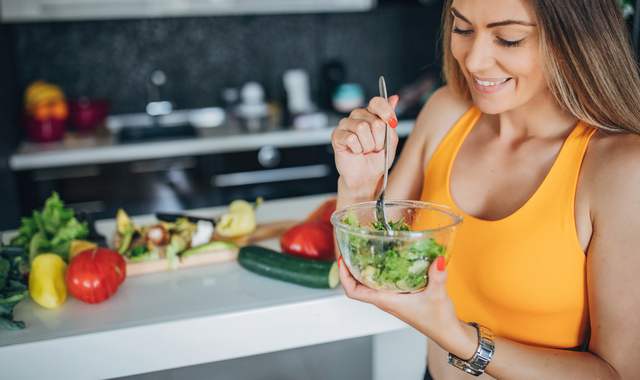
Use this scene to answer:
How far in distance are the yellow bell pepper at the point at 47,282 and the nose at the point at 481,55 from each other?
36.2 inches

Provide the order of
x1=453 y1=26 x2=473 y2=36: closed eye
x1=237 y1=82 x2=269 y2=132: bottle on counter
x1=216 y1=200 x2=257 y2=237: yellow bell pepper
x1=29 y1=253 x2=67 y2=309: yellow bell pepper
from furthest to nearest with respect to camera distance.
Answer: x1=237 y1=82 x2=269 y2=132: bottle on counter < x1=216 y1=200 x2=257 y2=237: yellow bell pepper < x1=29 y1=253 x2=67 y2=309: yellow bell pepper < x1=453 y1=26 x2=473 y2=36: closed eye

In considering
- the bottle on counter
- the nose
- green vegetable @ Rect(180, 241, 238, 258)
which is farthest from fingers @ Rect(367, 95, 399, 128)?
the bottle on counter

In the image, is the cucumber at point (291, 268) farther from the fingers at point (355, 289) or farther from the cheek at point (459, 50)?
the cheek at point (459, 50)

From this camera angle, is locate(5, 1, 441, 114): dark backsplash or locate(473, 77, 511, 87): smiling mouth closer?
locate(473, 77, 511, 87): smiling mouth

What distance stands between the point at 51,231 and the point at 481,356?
1.02 meters

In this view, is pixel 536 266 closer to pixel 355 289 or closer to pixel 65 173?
pixel 355 289

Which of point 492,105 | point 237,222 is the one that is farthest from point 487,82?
point 237,222

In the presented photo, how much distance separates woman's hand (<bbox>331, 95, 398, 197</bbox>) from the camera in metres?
0.98

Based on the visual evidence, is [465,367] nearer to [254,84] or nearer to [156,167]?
[156,167]

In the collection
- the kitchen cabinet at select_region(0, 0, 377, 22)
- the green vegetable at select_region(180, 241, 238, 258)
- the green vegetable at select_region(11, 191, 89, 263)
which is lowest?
the green vegetable at select_region(180, 241, 238, 258)

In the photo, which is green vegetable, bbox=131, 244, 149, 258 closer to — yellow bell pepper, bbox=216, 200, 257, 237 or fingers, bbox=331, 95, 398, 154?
yellow bell pepper, bbox=216, 200, 257, 237

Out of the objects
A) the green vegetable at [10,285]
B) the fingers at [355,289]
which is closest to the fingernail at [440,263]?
the fingers at [355,289]

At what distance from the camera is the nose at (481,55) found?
37.4 inches

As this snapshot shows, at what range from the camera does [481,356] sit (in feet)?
3.01
